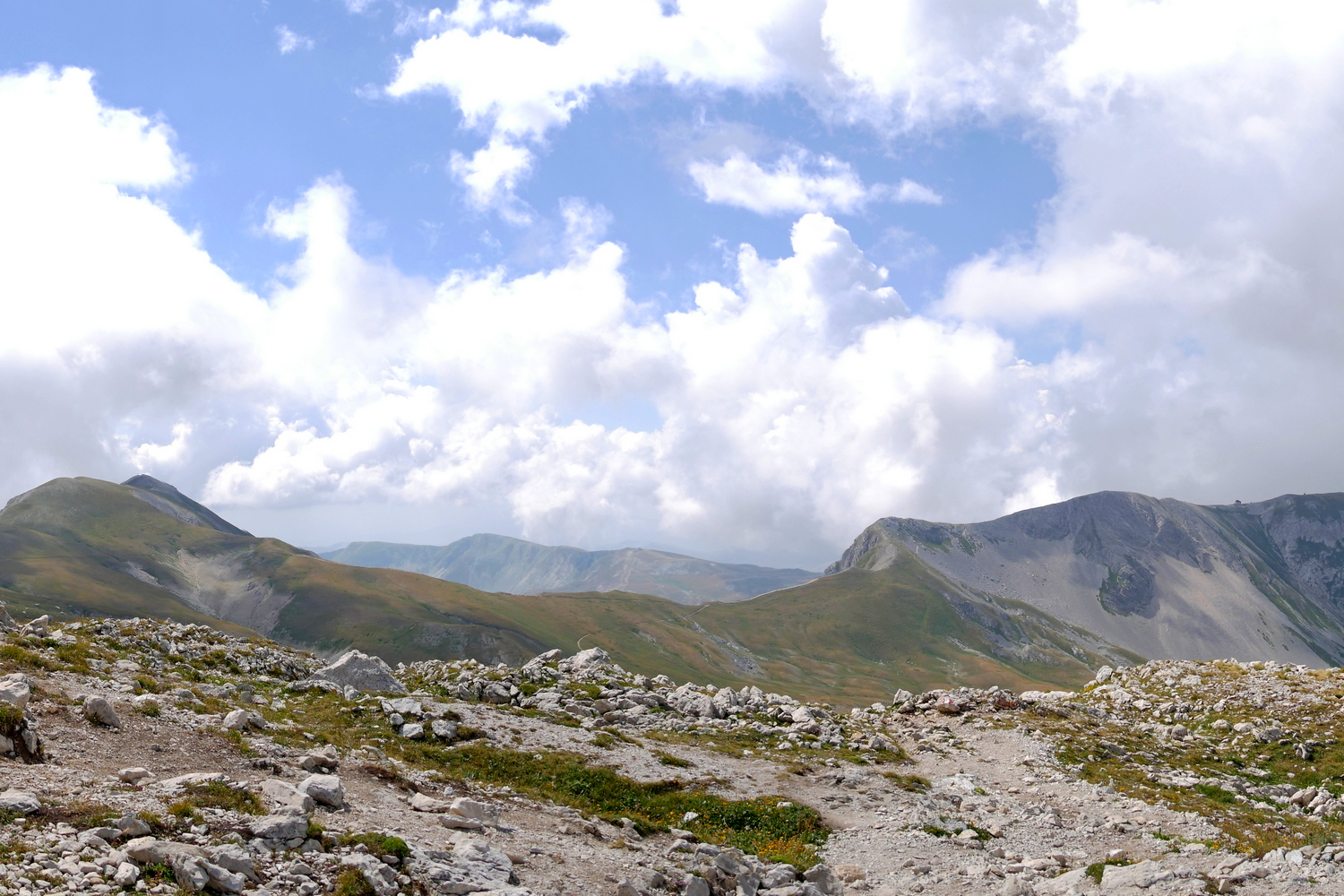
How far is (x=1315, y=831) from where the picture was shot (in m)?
28.8

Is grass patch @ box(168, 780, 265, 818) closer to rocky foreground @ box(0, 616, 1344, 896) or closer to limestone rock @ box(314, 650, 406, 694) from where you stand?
rocky foreground @ box(0, 616, 1344, 896)

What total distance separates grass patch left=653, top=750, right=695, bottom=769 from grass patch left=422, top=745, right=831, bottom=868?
9.03ft

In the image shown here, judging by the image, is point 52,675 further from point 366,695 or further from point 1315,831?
point 1315,831

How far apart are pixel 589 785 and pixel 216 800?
14105 mm

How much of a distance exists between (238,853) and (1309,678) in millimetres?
71630

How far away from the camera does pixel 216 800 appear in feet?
56.1

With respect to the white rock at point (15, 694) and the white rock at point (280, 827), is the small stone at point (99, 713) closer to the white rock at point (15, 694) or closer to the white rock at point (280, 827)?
the white rock at point (15, 694)

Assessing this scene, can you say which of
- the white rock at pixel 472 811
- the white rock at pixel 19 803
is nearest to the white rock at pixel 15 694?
the white rock at pixel 19 803

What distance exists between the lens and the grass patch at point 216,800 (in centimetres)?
1616

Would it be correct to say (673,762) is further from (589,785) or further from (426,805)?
(426,805)

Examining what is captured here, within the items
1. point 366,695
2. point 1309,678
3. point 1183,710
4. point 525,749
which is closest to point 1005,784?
point 525,749

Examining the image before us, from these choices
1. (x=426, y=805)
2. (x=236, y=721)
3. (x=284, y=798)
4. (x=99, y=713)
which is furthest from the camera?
(x=236, y=721)

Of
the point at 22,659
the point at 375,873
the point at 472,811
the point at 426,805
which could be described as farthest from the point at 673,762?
the point at 22,659

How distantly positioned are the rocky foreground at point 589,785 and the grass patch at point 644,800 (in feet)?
0.46
